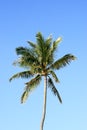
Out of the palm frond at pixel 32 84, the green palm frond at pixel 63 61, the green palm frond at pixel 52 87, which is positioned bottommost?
the green palm frond at pixel 52 87

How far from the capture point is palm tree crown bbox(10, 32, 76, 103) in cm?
9262

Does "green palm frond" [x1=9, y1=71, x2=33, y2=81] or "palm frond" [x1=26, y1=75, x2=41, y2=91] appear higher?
"green palm frond" [x1=9, y1=71, x2=33, y2=81]

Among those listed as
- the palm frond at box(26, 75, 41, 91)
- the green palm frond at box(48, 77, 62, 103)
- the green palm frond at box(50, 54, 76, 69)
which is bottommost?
the green palm frond at box(48, 77, 62, 103)

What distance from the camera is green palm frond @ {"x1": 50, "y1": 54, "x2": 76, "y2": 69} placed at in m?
92.8

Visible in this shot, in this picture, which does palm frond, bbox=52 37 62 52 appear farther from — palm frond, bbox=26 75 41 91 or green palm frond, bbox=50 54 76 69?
palm frond, bbox=26 75 41 91

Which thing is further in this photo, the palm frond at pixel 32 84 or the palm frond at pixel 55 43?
the palm frond at pixel 55 43

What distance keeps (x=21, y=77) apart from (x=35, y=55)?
312 centimetres

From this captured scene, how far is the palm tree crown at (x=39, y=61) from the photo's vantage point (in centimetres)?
9262

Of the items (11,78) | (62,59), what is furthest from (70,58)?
(11,78)

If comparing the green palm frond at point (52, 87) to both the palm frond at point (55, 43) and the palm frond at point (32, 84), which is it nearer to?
the palm frond at point (32, 84)

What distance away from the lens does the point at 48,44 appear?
93750 mm

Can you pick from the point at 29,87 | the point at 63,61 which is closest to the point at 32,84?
the point at 29,87

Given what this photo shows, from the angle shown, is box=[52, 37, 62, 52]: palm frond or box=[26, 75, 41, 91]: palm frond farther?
box=[52, 37, 62, 52]: palm frond

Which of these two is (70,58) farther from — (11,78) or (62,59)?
(11,78)
